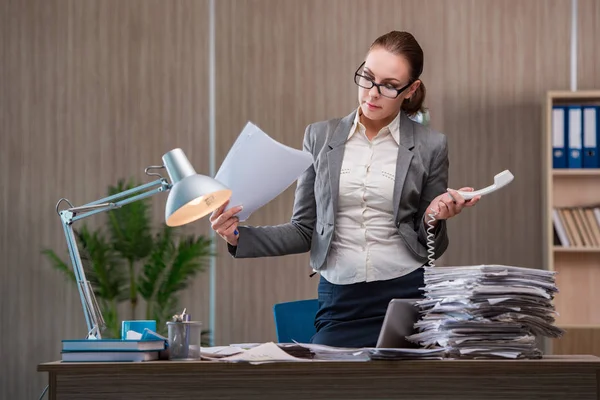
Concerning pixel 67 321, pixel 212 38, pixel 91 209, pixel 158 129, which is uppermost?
pixel 212 38

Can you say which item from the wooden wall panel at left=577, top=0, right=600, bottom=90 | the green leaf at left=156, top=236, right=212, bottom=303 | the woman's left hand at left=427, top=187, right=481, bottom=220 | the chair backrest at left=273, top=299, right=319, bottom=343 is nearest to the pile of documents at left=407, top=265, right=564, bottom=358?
the woman's left hand at left=427, top=187, right=481, bottom=220

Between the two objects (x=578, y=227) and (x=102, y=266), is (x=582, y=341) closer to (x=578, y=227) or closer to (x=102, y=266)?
(x=578, y=227)

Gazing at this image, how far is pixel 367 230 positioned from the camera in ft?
7.90

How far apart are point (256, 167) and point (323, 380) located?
59 centimetres

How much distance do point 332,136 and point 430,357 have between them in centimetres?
87

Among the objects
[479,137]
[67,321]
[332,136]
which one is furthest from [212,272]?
[332,136]

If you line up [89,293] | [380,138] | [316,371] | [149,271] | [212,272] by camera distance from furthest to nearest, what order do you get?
[212,272] < [149,271] < [380,138] < [89,293] < [316,371]

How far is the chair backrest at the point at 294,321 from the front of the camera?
3.35m

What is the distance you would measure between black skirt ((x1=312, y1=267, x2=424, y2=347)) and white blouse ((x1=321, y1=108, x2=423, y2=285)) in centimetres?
2

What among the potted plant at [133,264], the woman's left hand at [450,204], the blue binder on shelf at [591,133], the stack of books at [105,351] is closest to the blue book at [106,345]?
the stack of books at [105,351]

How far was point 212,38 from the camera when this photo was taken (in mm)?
5906

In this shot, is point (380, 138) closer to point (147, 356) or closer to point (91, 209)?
point (91, 209)

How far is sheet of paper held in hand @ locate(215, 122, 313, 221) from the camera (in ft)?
6.79

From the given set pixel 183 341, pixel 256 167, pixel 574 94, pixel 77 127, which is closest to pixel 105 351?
pixel 183 341
